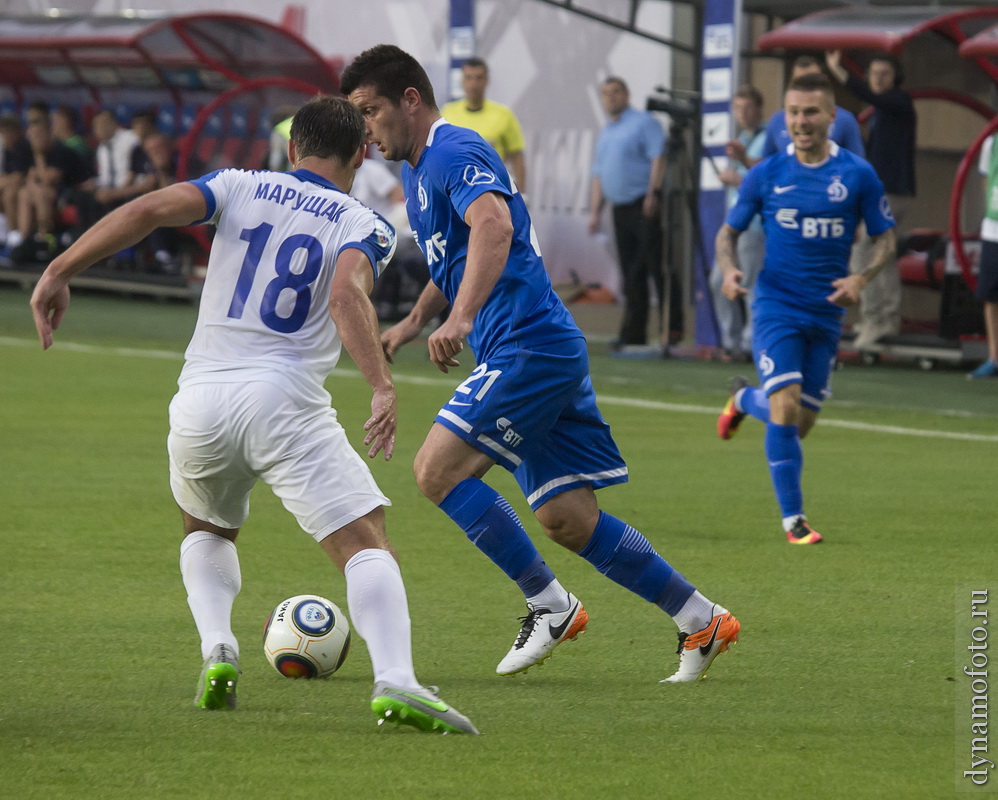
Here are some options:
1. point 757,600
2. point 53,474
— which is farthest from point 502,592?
point 53,474

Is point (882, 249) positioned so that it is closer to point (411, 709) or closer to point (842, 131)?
point (842, 131)

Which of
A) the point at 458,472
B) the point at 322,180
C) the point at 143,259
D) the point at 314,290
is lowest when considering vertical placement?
the point at 143,259

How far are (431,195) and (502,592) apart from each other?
193cm

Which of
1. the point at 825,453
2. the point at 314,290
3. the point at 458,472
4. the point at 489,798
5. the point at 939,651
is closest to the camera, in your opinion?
the point at 489,798

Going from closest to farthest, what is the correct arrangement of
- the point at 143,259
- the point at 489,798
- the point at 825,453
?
the point at 489,798, the point at 825,453, the point at 143,259

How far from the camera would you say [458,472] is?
511 centimetres

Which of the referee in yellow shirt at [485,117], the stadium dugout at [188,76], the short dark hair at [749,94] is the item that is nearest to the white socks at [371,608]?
the referee in yellow shirt at [485,117]

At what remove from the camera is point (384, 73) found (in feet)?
16.6

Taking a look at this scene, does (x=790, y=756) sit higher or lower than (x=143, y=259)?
higher

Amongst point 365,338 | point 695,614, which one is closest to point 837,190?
point 695,614

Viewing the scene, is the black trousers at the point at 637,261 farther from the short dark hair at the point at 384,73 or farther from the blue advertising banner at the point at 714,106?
the short dark hair at the point at 384,73

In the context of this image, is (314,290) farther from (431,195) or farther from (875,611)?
(875,611)

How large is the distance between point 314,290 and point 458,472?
0.77 meters

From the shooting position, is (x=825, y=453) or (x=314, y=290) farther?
(x=825, y=453)
